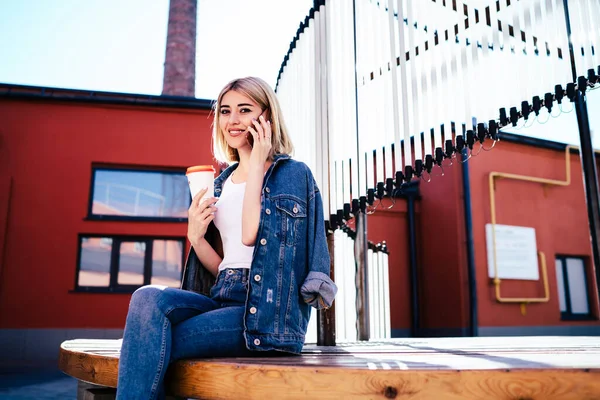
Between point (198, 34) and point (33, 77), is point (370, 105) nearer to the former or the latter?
point (33, 77)

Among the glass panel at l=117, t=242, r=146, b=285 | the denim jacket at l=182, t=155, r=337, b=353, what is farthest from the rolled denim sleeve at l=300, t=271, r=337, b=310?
the glass panel at l=117, t=242, r=146, b=285

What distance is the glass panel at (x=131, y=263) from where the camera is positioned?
28.2ft

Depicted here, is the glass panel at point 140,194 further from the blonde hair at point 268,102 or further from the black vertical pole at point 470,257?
the blonde hair at point 268,102

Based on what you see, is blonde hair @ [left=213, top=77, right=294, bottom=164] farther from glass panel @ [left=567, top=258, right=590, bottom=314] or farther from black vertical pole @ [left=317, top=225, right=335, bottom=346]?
glass panel @ [left=567, top=258, right=590, bottom=314]

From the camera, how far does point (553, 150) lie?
12.0 metres

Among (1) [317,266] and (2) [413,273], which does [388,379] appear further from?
(2) [413,273]

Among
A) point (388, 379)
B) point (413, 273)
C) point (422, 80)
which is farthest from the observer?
point (413, 273)

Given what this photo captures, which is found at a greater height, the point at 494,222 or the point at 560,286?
the point at 494,222

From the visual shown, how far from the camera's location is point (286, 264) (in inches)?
69.4

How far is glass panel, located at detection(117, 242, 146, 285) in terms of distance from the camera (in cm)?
859

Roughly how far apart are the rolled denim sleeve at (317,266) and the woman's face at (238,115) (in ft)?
1.20

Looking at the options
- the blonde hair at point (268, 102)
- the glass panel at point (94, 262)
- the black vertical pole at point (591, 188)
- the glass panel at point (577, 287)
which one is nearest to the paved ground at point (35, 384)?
the glass panel at point (94, 262)

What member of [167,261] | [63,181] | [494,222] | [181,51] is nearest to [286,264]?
[167,261]

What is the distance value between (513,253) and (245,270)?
10222mm
